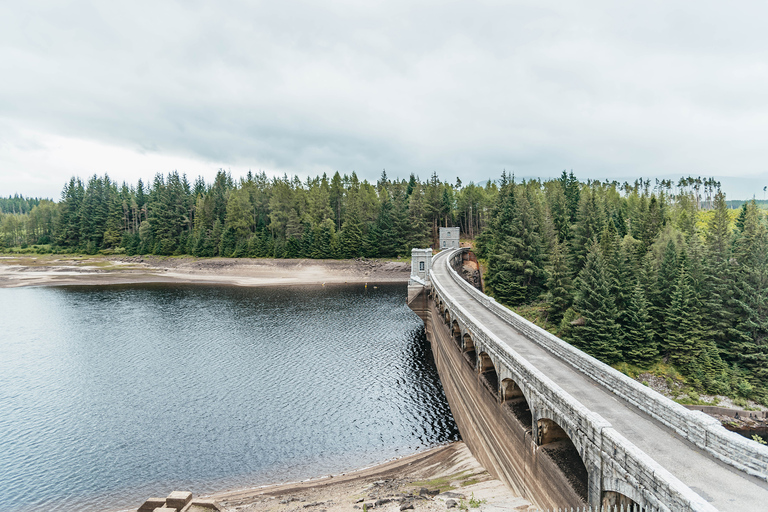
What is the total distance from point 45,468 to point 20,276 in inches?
4322

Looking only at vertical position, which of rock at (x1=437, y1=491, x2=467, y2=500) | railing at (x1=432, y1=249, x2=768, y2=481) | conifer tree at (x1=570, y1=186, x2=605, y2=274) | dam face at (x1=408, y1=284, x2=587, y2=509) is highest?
conifer tree at (x1=570, y1=186, x2=605, y2=274)

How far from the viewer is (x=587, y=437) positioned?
12.8m

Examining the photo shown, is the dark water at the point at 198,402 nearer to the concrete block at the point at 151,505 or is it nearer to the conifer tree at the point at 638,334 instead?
the concrete block at the point at 151,505

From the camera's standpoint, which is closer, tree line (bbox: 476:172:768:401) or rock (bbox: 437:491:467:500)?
rock (bbox: 437:491:467:500)

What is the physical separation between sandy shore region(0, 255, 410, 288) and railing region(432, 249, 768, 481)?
81.0 metres

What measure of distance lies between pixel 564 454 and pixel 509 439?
11.6ft

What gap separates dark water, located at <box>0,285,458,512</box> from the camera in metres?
24.1

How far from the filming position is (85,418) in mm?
30422

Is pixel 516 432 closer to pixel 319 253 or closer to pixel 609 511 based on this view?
pixel 609 511

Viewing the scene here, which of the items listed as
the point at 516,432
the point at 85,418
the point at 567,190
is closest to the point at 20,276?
the point at 85,418

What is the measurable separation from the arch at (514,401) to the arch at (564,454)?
2.24 meters

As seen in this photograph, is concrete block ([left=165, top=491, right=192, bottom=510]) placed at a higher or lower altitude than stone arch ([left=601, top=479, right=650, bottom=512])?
lower

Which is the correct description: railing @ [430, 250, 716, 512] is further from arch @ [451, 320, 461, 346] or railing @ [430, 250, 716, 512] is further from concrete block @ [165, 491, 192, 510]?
concrete block @ [165, 491, 192, 510]

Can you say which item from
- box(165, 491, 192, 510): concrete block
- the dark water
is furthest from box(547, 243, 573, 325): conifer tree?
box(165, 491, 192, 510): concrete block
